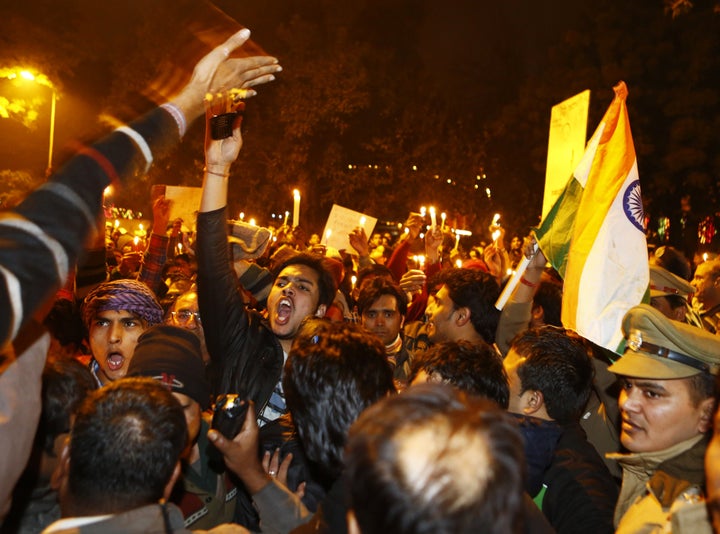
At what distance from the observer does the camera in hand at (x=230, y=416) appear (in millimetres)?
2512

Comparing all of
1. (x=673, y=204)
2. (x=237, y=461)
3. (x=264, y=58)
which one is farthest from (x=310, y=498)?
(x=673, y=204)

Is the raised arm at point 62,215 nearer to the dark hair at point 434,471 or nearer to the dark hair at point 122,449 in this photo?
the dark hair at point 122,449

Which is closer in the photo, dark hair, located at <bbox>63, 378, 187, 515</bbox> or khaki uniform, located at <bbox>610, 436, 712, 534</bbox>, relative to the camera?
dark hair, located at <bbox>63, 378, 187, 515</bbox>

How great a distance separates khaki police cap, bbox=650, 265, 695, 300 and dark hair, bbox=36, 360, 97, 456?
14.0 ft

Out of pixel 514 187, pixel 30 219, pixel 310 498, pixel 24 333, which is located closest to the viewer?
pixel 30 219

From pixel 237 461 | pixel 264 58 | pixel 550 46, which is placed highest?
pixel 550 46

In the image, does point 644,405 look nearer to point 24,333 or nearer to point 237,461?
point 237,461

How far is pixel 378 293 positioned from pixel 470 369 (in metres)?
3.09

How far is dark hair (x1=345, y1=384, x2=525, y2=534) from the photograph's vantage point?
1361mm

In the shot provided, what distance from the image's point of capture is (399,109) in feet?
86.7

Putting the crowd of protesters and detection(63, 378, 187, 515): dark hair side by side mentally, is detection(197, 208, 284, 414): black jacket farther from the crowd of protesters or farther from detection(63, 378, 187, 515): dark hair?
detection(63, 378, 187, 515): dark hair

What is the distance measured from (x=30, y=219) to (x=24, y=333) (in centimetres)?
49

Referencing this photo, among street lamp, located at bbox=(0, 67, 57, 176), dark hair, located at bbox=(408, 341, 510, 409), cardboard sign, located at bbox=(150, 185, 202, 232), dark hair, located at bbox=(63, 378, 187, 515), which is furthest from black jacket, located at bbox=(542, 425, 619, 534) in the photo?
street lamp, located at bbox=(0, 67, 57, 176)

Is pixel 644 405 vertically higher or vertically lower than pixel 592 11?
lower
